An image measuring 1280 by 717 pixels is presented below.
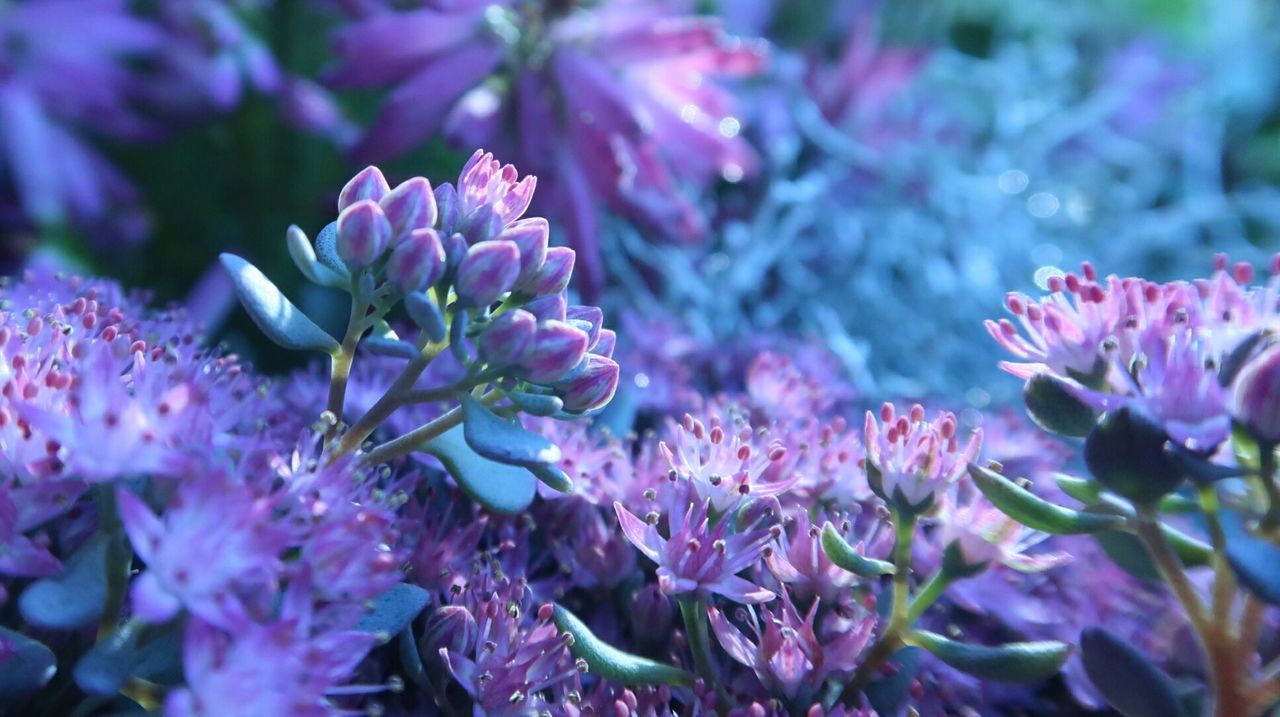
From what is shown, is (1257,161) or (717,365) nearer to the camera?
(717,365)

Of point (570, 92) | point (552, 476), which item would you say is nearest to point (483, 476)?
point (552, 476)

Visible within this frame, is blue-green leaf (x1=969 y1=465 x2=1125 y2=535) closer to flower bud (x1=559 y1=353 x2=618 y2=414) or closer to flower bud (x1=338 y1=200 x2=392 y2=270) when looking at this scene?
flower bud (x1=559 y1=353 x2=618 y2=414)

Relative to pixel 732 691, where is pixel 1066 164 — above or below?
above

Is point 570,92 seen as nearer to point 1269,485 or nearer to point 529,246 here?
point 529,246

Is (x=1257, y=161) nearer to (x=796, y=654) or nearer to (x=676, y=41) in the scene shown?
(x=676, y=41)

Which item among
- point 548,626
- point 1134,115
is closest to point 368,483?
point 548,626

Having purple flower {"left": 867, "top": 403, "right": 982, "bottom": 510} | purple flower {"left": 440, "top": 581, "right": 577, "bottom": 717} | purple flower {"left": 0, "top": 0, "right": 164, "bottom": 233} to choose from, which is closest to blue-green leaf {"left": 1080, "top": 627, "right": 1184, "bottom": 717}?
purple flower {"left": 867, "top": 403, "right": 982, "bottom": 510}
